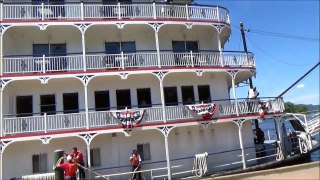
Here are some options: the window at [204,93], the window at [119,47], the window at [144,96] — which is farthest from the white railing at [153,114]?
the window at [119,47]

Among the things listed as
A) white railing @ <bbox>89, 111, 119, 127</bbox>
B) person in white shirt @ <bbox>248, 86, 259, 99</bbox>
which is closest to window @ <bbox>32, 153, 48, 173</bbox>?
white railing @ <bbox>89, 111, 119, 127</bbox>

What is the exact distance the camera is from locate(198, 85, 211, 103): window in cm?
2277

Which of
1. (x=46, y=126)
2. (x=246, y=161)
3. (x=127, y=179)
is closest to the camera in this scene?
(x=46, y=126)

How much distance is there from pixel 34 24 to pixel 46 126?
6.22 m

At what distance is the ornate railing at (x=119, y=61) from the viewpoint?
1917cm

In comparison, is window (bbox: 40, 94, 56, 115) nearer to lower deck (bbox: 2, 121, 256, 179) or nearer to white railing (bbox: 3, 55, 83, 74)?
white railing (bbox: 3, 55, 83, 74)

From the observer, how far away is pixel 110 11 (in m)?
21.6

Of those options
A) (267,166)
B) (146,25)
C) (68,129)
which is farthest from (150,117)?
(267,166)

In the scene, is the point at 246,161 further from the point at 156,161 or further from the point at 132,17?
the point at 132,17

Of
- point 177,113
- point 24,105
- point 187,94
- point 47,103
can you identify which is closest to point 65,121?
point 47,103

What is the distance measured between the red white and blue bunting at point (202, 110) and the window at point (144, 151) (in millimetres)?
3531

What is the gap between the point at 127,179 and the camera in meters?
19.4

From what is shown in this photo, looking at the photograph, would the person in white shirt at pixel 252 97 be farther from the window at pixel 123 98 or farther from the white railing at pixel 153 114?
the window at pixel 123 98

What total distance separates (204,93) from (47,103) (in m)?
10.5
